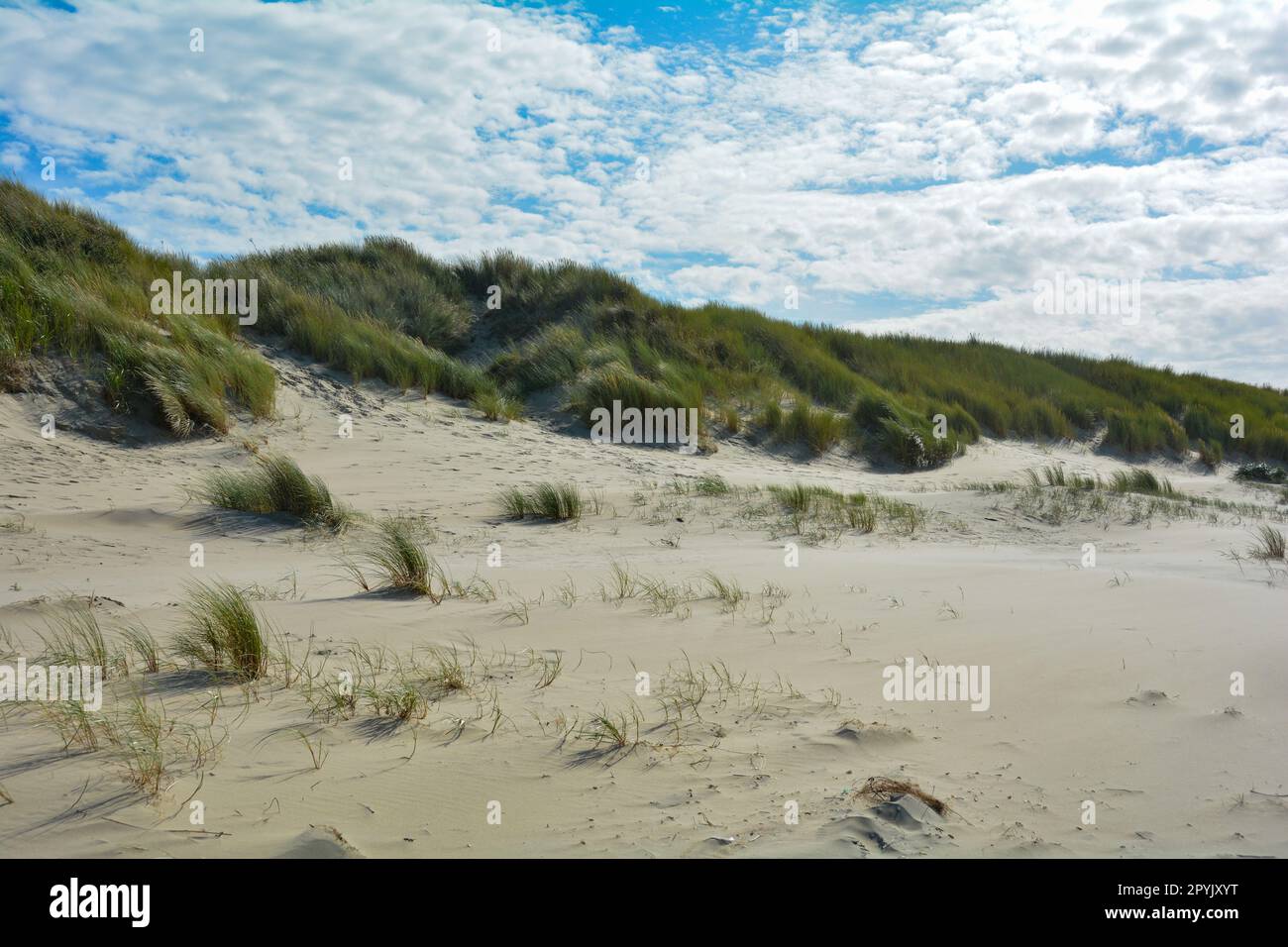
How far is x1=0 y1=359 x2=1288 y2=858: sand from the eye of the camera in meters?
2.52

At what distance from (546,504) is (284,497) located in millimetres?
2308

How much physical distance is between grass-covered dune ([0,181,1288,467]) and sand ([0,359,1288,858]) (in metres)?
2.22

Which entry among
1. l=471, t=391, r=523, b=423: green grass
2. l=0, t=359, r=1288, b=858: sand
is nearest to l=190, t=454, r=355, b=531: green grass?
l=0, t=359, r=1288, b=858: sand

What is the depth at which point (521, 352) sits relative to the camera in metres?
15.9

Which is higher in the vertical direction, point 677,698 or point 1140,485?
point 1140,485

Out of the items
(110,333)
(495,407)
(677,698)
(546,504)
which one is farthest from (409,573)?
(495,407)

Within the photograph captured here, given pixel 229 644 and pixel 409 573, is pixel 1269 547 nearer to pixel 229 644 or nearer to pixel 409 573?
pixel 409 573

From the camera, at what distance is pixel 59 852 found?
7.46 ft

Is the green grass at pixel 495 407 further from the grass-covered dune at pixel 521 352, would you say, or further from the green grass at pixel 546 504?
the green grass at pixel 546 504

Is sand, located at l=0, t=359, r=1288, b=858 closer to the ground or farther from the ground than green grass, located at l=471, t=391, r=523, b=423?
closer to the ground

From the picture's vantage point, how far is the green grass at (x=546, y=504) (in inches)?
329

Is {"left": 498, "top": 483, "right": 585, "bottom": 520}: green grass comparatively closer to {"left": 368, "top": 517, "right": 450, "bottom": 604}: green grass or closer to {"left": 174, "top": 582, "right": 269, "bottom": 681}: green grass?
{"left": 368, "top": 517, "right": 450, "bottom": 604}: green grass
